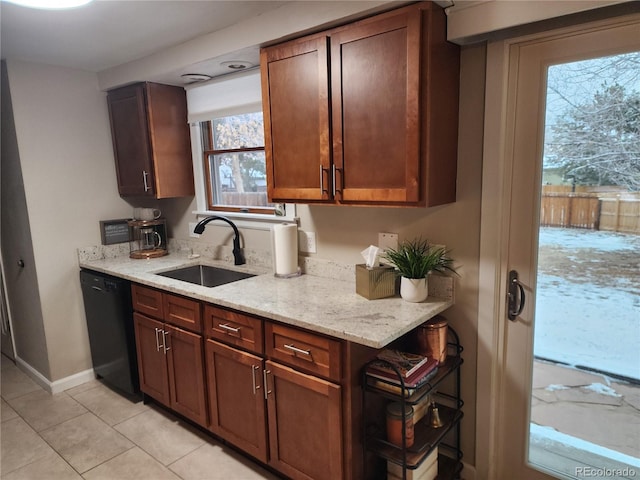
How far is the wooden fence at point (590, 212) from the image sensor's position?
5.11 ft

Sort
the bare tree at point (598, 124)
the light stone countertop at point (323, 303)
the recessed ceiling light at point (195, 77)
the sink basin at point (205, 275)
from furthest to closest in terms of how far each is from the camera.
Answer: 1. the sink basin at point (205, 275)
2. the recessed ceiling light at point (195, 77)
3. the light stone countertop at point (323, 303)
4. the bare tree at point (598, 124)

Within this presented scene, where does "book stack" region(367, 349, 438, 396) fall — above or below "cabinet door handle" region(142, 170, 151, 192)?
below

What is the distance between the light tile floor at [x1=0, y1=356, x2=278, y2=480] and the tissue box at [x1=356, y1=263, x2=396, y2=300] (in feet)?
3.48

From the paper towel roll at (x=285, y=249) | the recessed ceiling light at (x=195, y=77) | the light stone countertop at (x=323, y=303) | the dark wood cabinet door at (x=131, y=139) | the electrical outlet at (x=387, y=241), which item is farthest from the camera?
the dark wood cabinet door at (x=131, y=139)

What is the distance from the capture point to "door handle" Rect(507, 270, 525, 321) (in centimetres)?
182

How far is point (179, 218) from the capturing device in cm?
331

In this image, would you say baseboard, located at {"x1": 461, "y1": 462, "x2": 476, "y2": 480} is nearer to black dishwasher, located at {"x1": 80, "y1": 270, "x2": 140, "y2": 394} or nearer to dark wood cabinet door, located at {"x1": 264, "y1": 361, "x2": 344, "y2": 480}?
dark wood cabinet door, located at {"x1": 264, "y1": 361, "x2": 344, "y2": 480}

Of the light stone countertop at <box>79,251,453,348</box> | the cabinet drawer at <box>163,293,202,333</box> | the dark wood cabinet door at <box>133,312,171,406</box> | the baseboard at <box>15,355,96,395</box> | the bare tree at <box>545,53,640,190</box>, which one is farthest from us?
the baseboard at <box>15,355,96,395</box>

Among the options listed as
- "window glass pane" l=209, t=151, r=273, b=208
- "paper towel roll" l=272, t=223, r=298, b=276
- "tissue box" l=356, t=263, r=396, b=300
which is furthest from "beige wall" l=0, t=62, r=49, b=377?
"tissue box" l=356, t=263, r=396, b=300

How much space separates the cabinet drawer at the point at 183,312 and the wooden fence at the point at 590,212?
1.72 m

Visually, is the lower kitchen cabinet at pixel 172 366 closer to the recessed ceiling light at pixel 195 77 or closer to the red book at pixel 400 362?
the red book at pixel 400 362

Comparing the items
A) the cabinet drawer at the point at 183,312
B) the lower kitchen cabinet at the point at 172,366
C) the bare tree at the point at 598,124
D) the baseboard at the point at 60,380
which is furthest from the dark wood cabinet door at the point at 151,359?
the bare tree at the point at 598,124

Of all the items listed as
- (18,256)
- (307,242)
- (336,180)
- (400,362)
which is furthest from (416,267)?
(18,256)

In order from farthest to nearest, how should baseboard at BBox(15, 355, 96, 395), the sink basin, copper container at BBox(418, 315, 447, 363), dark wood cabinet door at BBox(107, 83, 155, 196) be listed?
baseboard at BBox(15, 355, 96, 395)
dark wood cabinet door at BBox(107, 83, 155, 196)
the sink basin
copper container at BBox(418, 315, 447, 363)
